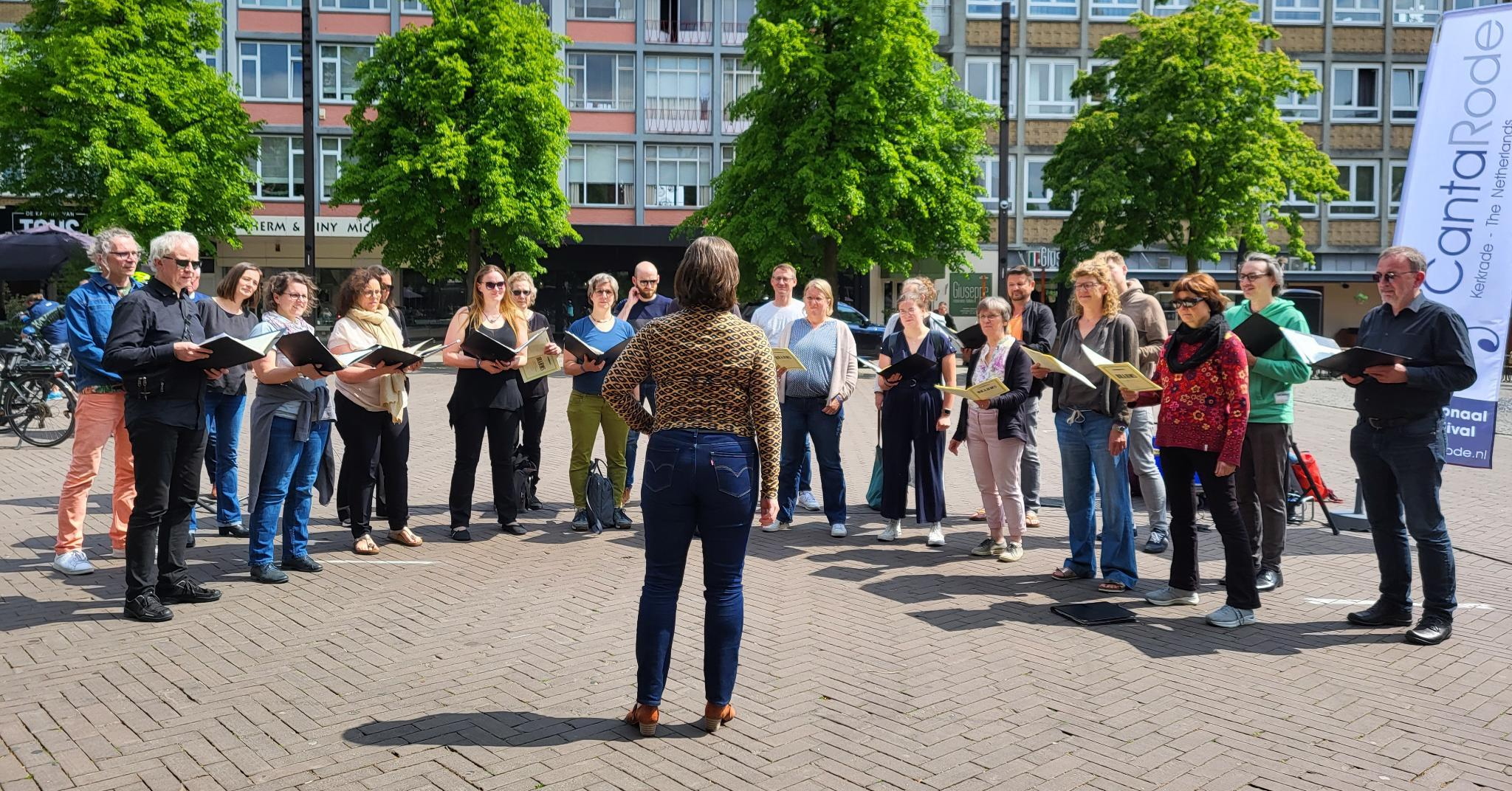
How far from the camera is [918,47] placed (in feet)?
93.2

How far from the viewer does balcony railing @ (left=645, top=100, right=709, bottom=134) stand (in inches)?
1686

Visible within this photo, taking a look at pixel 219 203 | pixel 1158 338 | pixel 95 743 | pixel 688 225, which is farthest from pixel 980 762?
pixel 219 203

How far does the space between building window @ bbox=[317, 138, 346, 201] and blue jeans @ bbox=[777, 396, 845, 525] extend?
36.3m

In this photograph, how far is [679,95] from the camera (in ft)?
141

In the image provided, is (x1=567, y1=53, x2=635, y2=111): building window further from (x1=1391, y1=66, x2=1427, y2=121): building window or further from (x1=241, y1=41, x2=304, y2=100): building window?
(x1=1391, y1=66, x2=1427, y2=121): building window

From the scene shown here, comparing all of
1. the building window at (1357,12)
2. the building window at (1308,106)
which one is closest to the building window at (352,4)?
the building window at (1308,106)

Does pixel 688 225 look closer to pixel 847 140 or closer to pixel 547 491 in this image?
pixel 847 140

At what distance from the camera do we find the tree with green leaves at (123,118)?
96.8 feet

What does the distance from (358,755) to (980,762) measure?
2.25 m

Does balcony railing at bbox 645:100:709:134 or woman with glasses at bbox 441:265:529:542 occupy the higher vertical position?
balcony railing at bbox 645:100:709:134

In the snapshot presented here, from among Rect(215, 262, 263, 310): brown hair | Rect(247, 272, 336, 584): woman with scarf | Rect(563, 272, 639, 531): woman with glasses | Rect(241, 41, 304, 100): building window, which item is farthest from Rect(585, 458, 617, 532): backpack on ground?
Rect(241, 41, 304, 100): building window

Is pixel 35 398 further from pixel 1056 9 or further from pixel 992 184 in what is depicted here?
pixel 1056 9

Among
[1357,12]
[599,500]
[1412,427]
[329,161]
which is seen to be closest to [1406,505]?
[1412,427]

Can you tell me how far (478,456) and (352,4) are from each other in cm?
3758
